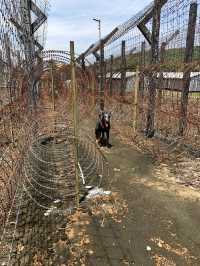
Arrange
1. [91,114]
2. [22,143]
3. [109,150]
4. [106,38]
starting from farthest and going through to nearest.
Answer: [91,114]
[106,38]
[109,150]
[22,143]

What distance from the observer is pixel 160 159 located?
21.0 ft

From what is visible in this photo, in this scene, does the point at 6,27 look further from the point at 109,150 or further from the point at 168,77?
the point at 168,77

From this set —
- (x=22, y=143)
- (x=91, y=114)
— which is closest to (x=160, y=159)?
(x=22, y=143)

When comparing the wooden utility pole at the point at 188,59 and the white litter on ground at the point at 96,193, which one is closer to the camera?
the white litter on ground at the point at 96,193

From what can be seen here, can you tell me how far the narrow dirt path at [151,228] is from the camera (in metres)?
3.13

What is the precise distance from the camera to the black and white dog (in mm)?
7328

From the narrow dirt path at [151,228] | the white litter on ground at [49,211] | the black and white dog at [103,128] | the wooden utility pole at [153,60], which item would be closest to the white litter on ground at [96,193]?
the narrow dirt path at [151,228]

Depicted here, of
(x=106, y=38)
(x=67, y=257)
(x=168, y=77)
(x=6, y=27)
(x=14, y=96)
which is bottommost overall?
(x=67, y=257)

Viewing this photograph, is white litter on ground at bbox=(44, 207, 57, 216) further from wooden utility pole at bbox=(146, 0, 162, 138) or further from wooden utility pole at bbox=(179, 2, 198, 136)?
wooden utility pole at bbox=(146, 0, 162, 138)

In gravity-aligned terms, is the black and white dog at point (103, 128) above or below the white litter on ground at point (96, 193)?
above

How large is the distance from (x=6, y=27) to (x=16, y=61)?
4.42 ft

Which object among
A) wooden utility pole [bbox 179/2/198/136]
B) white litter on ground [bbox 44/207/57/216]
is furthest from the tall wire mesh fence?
white litter on ground [bbox 44/207/57/216]

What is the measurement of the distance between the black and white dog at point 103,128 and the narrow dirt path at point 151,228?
2.17 m

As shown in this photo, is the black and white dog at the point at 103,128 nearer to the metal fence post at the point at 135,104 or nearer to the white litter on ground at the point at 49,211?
the metal fence post at the point at 135,104
